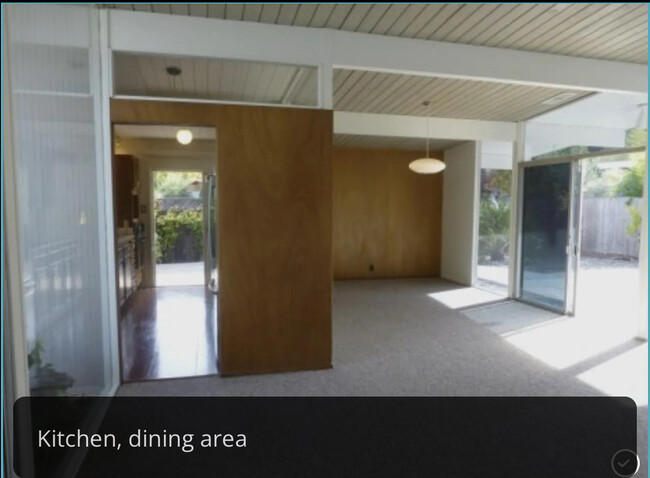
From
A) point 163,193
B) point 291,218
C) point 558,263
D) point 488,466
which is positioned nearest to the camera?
point 488,466

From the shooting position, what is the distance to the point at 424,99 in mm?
5500

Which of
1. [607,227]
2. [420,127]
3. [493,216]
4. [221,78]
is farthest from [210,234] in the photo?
[607,227]

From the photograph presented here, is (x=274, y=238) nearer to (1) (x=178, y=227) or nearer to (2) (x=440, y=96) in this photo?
(2) (x=440, y=96)

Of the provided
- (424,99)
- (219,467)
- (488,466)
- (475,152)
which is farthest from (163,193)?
(488,466)

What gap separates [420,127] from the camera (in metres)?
6.55

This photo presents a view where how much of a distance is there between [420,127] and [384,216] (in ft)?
7.02

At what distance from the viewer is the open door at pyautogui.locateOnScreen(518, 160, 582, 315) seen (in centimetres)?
537

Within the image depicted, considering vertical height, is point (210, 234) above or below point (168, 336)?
above

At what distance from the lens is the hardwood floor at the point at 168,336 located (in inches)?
139

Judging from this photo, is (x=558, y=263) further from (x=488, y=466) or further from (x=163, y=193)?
(x=163, y=193)

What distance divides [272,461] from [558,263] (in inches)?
191

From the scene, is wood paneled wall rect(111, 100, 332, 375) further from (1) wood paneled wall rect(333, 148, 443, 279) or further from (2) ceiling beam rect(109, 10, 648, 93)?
(1) wood paneled wall rect(333, 148, 443, 279)

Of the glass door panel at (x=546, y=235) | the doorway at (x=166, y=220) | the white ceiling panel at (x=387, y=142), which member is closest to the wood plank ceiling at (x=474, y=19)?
the glass door panel at (x=546, y=235)
